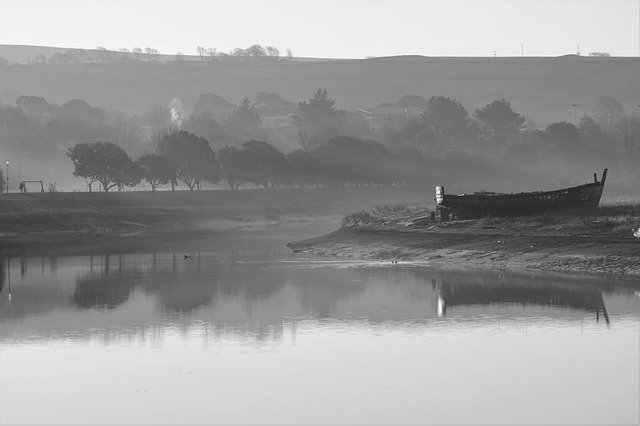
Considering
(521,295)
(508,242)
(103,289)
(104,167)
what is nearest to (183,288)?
(103,289)

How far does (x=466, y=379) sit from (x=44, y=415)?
11409mm

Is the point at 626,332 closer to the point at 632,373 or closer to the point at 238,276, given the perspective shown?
the point at 632,373

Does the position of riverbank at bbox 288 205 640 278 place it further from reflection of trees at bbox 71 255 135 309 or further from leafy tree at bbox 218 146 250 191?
leafy tree at bbox 218 146 250 191

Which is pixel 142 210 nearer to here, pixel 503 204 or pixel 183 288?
pixel 503 204

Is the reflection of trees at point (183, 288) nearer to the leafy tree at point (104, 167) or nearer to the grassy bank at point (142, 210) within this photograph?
the grassy bank at point (142, 210)

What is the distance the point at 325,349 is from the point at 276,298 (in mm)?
15994

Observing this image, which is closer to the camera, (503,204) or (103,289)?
(103,289)

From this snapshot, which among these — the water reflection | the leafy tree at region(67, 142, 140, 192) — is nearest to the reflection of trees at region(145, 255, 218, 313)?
the water reflection

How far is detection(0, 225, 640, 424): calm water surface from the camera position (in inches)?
1247

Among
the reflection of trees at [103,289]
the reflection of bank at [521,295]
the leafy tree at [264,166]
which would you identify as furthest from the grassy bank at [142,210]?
the reflection of bank at [521,295]

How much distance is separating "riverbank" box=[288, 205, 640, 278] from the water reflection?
340 centimetres

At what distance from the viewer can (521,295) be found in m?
53.7

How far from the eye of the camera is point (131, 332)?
150 ft

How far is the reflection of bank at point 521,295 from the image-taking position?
50219 mm
